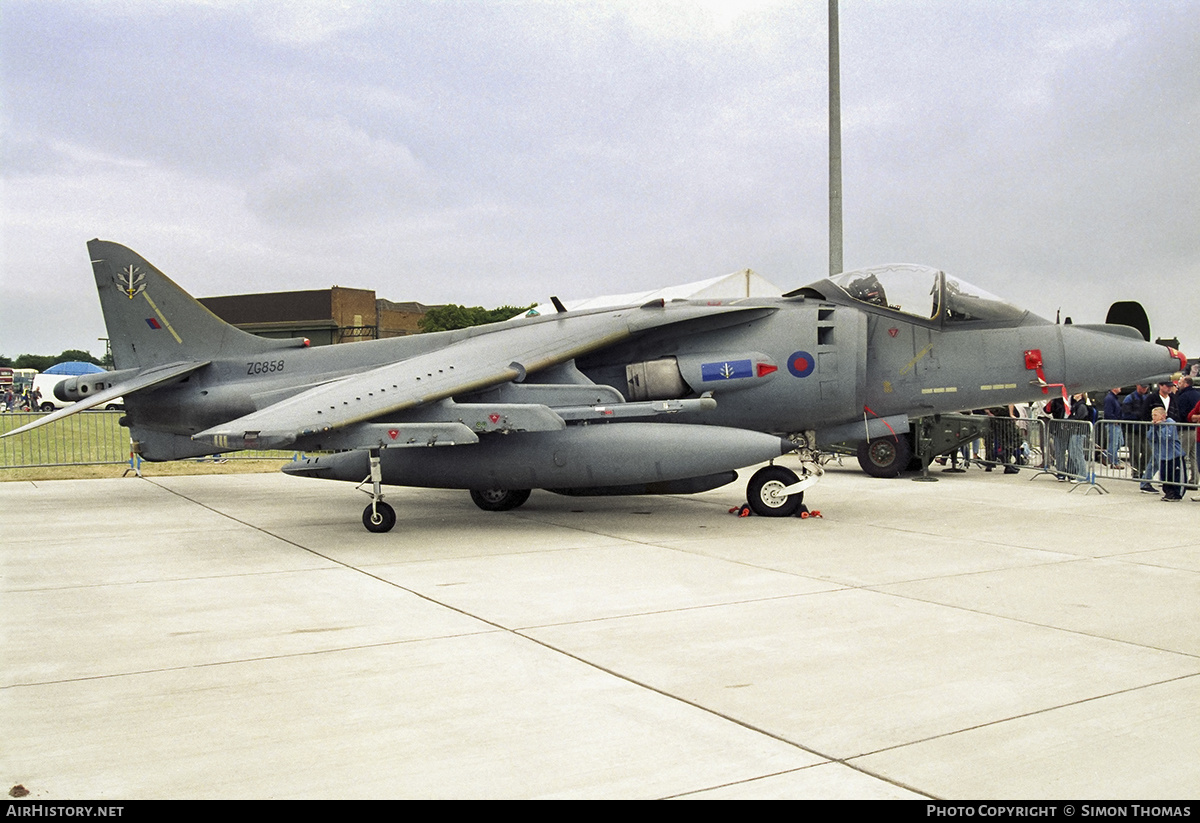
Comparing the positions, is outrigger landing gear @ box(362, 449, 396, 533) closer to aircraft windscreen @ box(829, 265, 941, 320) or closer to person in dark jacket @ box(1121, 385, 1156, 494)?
aircraft windscreen @ box(829, 265, 941, 320)

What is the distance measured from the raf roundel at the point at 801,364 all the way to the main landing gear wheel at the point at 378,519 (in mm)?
4590

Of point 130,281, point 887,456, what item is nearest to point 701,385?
point 887,456

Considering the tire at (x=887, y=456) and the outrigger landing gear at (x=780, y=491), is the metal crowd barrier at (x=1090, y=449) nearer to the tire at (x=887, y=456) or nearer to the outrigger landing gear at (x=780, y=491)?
the tire at (x=887, y=456)

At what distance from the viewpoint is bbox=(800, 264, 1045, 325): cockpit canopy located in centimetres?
1059

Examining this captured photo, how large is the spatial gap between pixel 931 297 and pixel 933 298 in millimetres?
25

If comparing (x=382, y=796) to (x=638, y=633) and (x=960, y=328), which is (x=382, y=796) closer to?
(x=638, y=633)

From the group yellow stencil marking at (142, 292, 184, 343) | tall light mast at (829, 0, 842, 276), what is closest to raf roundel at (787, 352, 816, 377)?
tall light mast at (829, 0, 842, 276)

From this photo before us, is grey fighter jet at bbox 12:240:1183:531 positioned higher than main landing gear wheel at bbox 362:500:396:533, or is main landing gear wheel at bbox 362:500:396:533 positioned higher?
grey fighter jet at bbox 12:240:1183:531

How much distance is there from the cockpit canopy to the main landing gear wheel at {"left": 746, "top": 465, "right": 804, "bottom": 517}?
2.17 metres

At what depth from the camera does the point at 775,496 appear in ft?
35.3

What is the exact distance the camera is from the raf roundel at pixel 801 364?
10594 millimetres

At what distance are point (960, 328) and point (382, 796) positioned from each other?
8.99 metres

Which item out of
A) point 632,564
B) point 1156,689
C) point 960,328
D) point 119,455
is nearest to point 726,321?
point 960,328

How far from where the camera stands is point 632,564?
795cm
